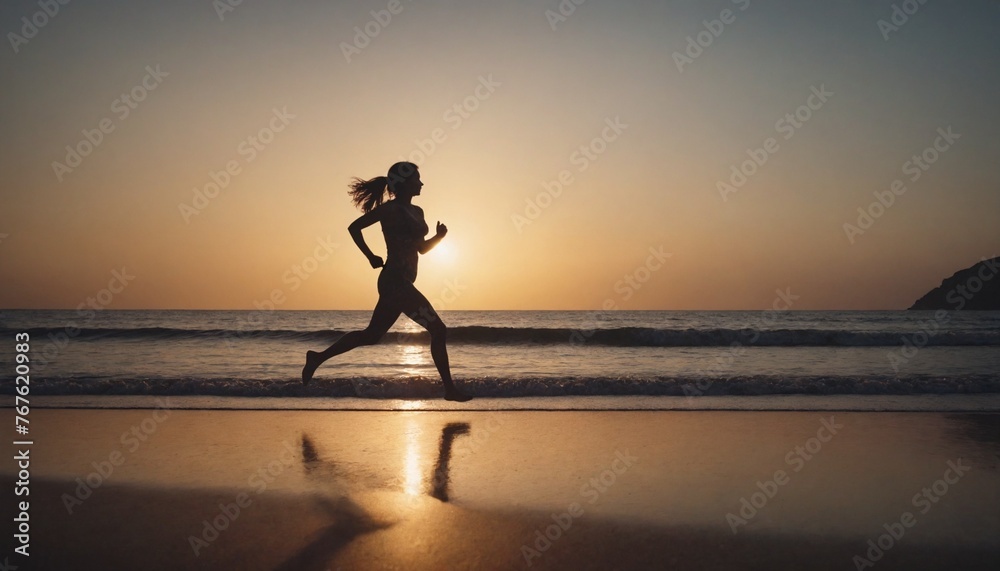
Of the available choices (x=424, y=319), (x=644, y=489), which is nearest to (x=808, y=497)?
(x=644, y=489)

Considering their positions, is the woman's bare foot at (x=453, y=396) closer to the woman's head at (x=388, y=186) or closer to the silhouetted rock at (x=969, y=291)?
the woman's head at (x=388, y=186)

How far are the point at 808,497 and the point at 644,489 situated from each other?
82 cm

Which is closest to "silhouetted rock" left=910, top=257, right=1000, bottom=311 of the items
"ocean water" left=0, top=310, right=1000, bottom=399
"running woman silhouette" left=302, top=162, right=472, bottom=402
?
"ocean water" left=0, top=310, right=1000, bottom=399

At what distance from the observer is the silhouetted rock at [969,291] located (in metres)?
67.4

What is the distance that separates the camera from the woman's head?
5914 mm

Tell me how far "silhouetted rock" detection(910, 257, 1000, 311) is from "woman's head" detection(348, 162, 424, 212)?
82050mm

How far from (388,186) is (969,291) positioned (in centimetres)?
9330

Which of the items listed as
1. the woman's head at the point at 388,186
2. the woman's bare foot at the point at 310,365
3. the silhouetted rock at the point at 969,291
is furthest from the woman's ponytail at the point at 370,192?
the silhouetted rock at the point at 969,291

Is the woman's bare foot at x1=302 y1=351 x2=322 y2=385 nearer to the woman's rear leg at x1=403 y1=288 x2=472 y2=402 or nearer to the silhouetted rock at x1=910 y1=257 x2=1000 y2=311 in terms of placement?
the woman's rear leg at x1=403 y1=288 x2=472 y2=402

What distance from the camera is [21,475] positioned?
139 inches

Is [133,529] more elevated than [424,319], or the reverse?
[424,319]

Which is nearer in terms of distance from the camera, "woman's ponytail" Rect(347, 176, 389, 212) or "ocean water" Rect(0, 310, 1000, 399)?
"woman's ponytail" Rect(347, 176, 389, 212)

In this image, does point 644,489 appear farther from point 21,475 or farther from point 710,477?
point 21,475

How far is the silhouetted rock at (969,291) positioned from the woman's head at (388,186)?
82.1 m
